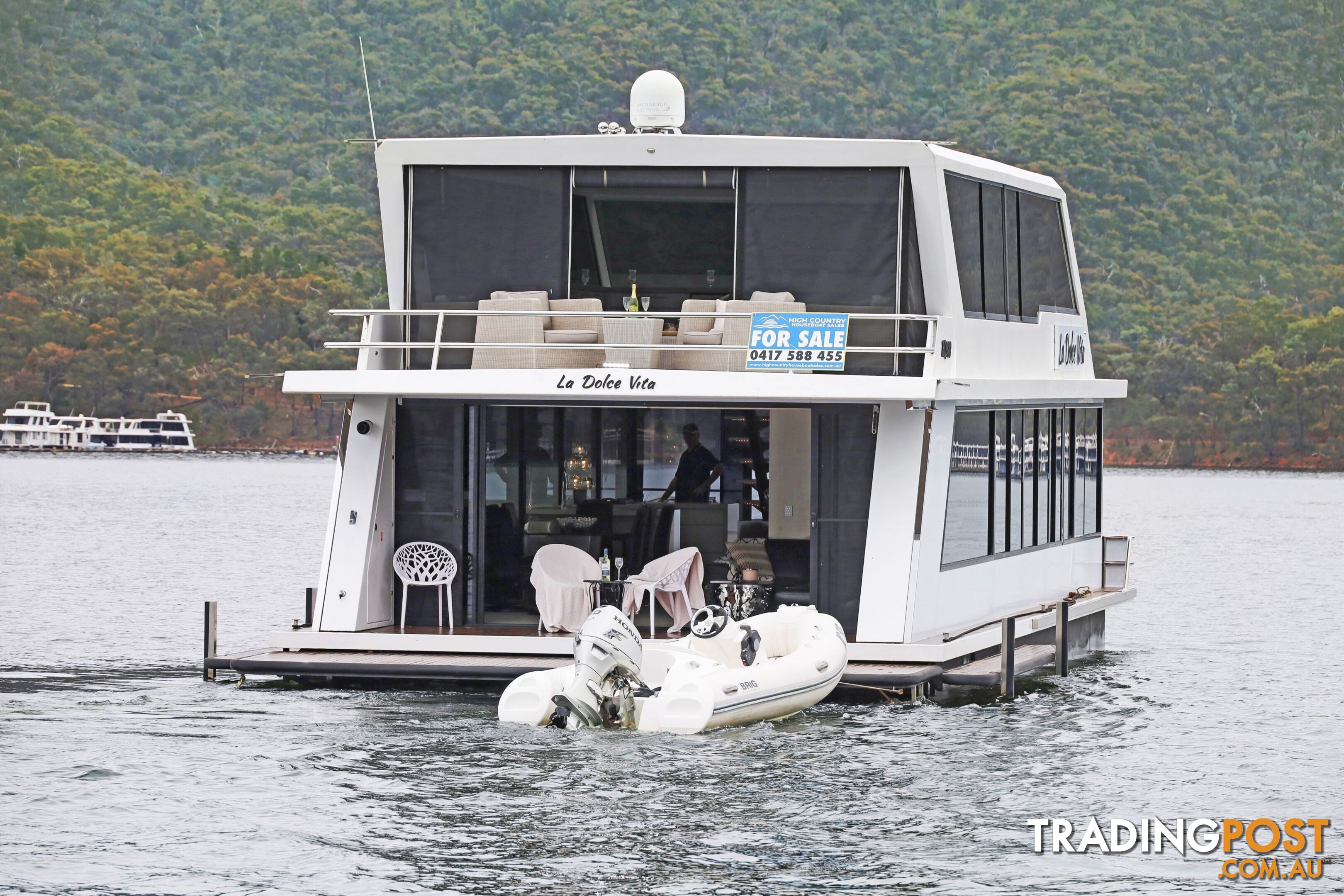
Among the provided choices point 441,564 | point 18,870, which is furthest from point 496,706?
point 18,870

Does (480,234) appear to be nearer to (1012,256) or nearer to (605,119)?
(1012,256)

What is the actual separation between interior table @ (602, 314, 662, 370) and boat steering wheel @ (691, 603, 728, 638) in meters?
2.08

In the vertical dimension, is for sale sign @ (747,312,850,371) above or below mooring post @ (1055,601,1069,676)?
above

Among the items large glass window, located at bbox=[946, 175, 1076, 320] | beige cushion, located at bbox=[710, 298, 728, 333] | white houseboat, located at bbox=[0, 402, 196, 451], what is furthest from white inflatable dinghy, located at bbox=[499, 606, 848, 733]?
white houseboat, located at bbox=[0, 402, 196, 451]

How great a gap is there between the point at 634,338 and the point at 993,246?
13.1 feet

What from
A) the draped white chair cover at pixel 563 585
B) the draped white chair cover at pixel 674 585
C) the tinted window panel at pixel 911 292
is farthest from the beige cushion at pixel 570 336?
the tinted window panel at pixel 911 292

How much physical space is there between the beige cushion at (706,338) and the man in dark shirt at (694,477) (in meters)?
2.63

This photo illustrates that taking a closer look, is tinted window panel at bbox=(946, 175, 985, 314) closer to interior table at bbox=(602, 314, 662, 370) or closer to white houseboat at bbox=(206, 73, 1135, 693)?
white houseboat at bbox=(206, 73, 1135, 693)

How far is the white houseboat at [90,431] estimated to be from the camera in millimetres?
102125

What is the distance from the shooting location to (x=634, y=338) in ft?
54.9

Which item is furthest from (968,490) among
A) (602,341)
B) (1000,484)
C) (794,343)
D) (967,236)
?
(602,341)

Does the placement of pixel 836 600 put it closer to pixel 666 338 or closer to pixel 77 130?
pixel 666 338

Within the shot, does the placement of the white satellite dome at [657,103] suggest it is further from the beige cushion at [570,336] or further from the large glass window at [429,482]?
the large glass window at [429,482]

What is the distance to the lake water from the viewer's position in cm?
1238
